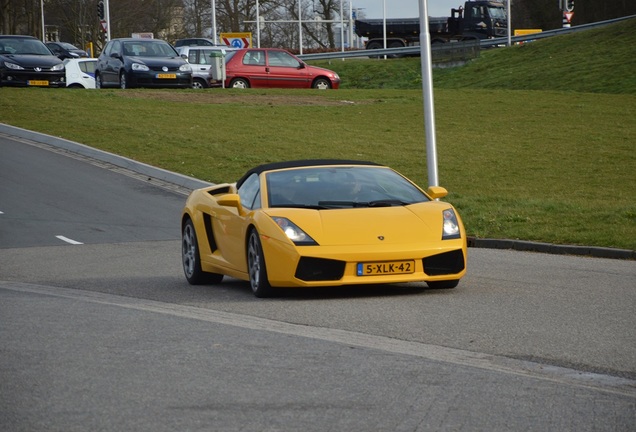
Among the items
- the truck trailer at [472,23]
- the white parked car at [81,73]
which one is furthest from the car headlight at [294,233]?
the truck trailer at [472,23]

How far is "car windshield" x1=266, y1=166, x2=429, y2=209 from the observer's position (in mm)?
11609

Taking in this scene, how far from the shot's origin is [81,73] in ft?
148

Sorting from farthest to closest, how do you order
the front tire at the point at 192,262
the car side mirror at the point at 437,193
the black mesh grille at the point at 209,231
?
the front tire at the point at 192,262, the black mesh grille at the point at 209,231, the car side mirror at the point at 437,193

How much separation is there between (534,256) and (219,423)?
32.3 feet

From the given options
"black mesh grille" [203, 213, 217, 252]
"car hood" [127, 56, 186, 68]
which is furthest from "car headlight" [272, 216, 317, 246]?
"car hood" [127, 56, 186, 68]

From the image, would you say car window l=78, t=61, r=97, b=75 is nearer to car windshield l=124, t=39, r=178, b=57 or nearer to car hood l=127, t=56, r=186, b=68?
car windshield l=124, t=39, r=178, b=57

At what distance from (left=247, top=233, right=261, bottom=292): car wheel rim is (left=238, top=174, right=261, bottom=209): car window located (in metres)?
0.46

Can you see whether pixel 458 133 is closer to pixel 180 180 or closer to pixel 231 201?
pixel 180 180

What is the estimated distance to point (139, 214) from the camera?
68.1 ft

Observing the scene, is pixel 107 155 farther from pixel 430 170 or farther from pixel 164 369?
pixel 164 369

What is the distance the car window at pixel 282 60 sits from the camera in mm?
42906

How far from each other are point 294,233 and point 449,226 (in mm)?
1391

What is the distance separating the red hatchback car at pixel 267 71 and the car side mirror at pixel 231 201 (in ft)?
102

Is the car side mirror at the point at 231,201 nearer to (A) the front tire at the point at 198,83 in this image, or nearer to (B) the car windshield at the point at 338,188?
(B) the car windshield at the point at 338,188
